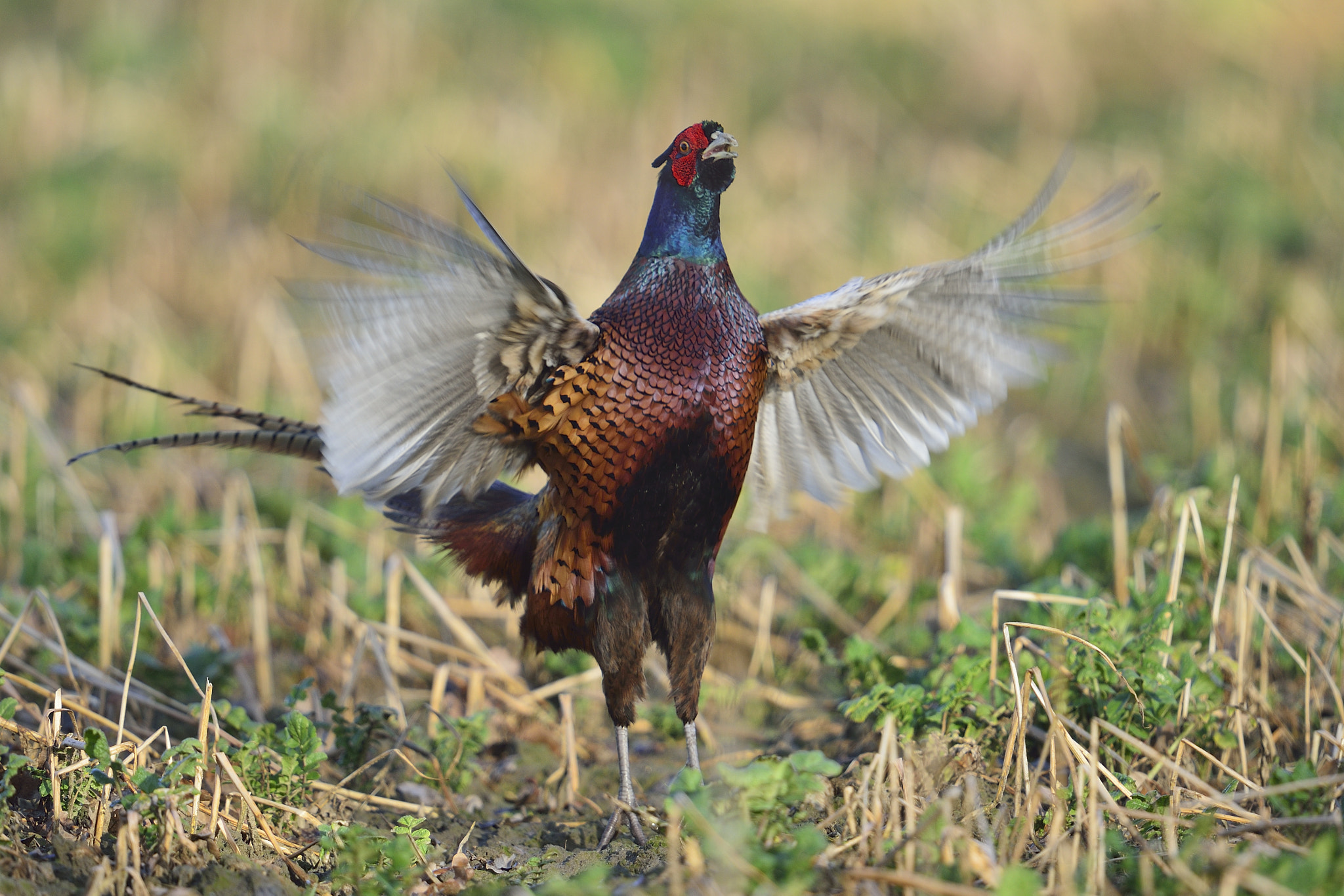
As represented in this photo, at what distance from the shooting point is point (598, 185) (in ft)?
27.5

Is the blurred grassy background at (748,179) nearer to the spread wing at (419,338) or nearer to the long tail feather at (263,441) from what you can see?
the long tail feather at (263,441)

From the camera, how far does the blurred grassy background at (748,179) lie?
18.9ft

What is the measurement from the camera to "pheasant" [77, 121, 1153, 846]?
2.58m

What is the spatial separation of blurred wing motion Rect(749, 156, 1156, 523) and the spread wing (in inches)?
31.2

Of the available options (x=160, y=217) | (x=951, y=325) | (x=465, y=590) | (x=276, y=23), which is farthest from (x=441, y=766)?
(x=276, y=23)

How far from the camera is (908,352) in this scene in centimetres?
332

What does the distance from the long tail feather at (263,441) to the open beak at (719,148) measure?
1310 mm

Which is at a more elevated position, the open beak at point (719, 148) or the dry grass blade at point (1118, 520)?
the open beak at point (719, 148)

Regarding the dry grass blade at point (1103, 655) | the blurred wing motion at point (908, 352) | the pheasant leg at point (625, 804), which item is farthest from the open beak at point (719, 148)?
the pheasant leg at point (625, 804)

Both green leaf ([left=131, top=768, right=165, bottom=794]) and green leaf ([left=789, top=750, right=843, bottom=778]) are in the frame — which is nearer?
green leaf ([left=789, top=750, right=843, bottom=778])

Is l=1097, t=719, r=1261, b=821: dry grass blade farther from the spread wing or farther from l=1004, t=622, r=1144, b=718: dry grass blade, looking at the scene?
the spread wing

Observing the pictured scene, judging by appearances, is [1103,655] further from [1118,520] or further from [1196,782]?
[1118,520]

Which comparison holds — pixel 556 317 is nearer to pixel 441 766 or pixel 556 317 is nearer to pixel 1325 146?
pixel 441 766

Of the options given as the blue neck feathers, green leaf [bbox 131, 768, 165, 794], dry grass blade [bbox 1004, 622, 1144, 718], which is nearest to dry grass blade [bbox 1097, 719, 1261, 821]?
dry grass blade [bbox 1004, 622, 1144, 718]
